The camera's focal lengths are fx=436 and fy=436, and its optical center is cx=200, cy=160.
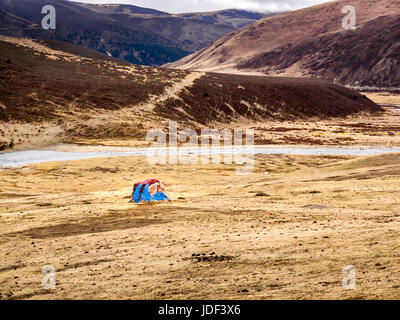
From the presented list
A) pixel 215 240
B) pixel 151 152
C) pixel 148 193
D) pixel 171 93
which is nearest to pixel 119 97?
pixel 171 93

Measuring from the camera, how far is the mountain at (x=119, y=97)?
47750mm

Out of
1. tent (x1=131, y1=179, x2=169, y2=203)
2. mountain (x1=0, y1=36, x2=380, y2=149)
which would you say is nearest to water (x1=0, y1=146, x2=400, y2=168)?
mountain (x1=0, y1=36, x2=380, y2=149)

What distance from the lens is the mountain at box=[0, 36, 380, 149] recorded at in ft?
157

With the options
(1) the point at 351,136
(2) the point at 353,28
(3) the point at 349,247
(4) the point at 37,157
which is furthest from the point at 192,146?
(2) the point at 353,28

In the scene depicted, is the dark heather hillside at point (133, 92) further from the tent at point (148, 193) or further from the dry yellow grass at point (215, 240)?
the tent at point (148, 193)

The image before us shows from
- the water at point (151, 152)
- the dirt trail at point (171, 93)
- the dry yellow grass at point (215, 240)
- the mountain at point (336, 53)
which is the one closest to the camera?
the dry yellow grass at point (215, 240)

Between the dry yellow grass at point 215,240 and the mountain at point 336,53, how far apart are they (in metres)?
135

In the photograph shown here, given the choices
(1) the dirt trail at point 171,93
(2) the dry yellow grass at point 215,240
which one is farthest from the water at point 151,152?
(1) the dirt trail at point 171,93

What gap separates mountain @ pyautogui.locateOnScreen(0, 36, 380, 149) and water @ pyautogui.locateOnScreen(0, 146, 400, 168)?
5823 mm

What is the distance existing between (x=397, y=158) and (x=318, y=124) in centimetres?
3963

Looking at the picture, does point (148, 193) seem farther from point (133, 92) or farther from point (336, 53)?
point (336, 53)
